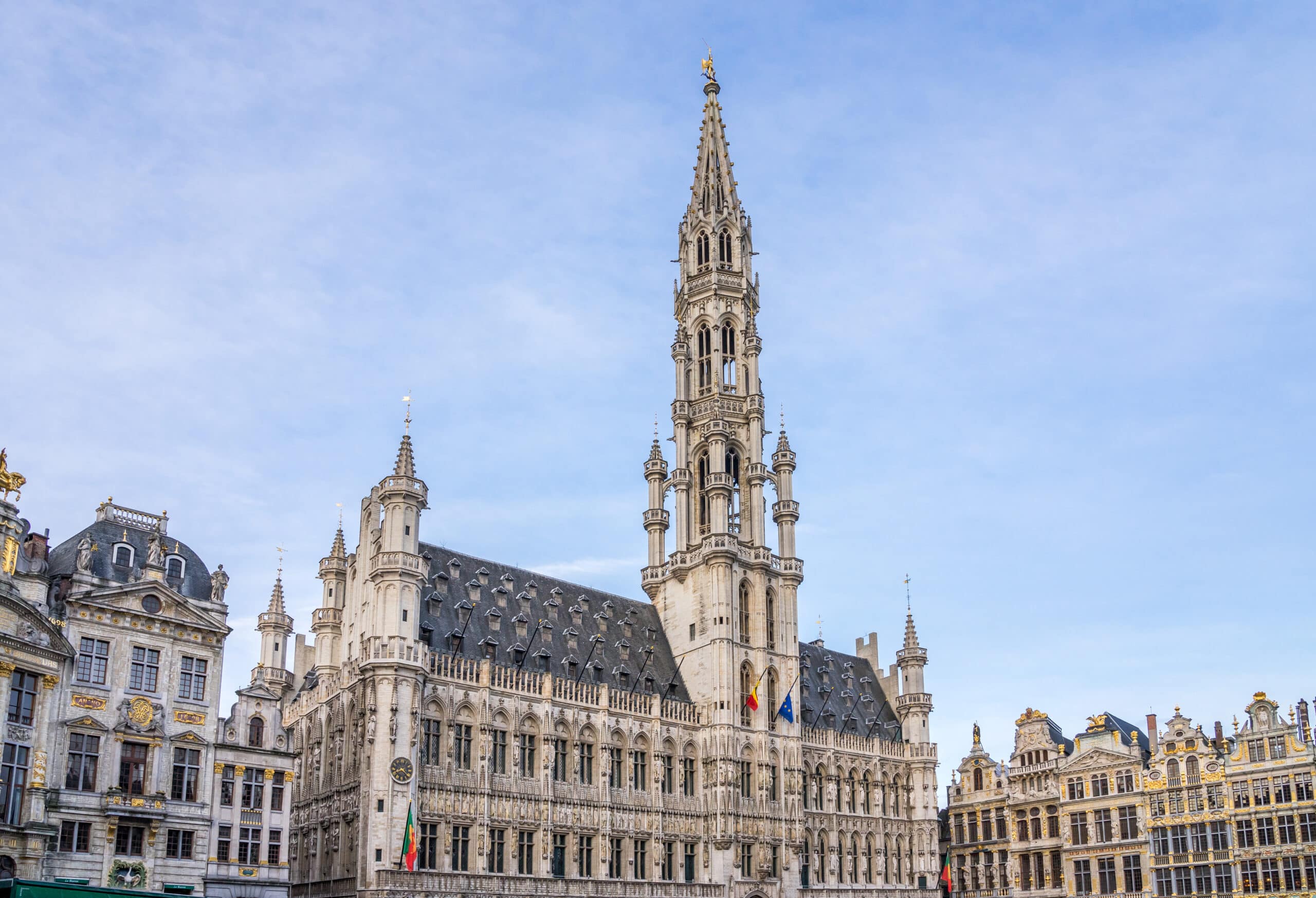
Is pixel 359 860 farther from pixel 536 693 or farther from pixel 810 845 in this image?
pixel 810 845

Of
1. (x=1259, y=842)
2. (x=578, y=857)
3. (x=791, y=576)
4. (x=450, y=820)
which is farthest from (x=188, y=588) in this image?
(x=1259, y=842)

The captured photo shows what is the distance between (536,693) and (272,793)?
16.3 m

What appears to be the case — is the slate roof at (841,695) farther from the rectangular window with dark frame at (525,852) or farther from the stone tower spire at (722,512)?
the rectangular window with dark frame at (525,852)

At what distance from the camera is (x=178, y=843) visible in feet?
183

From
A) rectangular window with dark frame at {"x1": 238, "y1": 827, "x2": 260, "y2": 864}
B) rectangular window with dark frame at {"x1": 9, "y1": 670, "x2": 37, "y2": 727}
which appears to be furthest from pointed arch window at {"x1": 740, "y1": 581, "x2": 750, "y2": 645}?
rectangular window with dark frame at {"x1": 9, "y1": 670, "x2": 37, "y2": 727}

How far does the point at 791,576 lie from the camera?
286ft

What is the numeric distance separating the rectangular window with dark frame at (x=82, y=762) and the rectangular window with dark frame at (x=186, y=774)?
3.59 m

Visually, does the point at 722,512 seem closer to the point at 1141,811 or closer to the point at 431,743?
the point at 431,743

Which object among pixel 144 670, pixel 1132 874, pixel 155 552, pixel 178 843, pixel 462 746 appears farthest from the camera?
pixel 1132 874

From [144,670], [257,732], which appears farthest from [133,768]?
Answer: [257,732]

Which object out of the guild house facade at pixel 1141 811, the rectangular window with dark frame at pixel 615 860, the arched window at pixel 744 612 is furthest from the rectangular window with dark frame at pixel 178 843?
the guild house facade at pixel 1141 811

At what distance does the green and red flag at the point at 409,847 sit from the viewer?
61.5 meters

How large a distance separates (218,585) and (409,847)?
16.1m

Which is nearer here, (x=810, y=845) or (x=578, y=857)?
(x=578, y=857)
